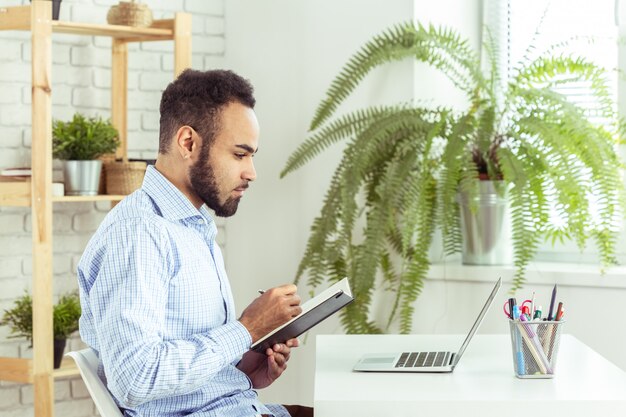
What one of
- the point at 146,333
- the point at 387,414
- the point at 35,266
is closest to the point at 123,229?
the point at 146,333

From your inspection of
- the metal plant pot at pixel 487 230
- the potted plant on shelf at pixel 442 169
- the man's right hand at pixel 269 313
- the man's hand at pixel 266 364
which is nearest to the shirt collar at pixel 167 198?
the man's right hand at pixel 269 313

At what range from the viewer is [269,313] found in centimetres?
173

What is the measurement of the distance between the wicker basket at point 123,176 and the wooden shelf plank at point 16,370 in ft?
1.99

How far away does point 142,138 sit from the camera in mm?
3359

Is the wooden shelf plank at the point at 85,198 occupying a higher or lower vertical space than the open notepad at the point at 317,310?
higher

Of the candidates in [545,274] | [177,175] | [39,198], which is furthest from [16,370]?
[545,274]

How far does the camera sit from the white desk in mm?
1599

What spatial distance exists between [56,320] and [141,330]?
149 centimetres

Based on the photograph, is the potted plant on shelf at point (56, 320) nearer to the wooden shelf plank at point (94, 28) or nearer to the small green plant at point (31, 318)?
the small green plant at point (31, 318)

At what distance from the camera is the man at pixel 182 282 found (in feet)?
4.99

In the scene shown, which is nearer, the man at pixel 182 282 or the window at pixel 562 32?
the man at pixel 182 282

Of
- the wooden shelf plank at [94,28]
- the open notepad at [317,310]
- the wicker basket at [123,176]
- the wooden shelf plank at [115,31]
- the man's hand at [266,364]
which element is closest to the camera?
the open notepad at [317,310]

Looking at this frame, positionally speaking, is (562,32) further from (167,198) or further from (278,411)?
(167,198)

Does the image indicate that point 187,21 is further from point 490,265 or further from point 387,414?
point 387,414
